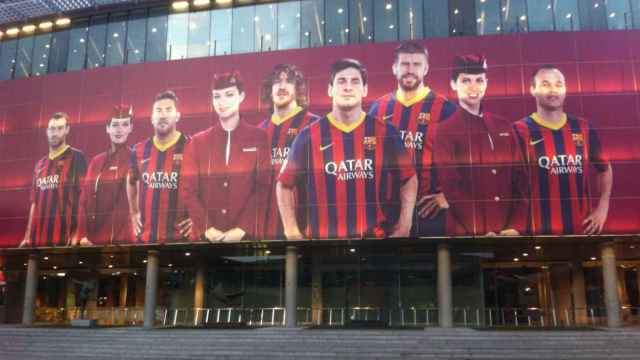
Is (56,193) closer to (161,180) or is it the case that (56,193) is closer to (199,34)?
(161,180)

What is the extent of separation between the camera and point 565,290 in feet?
112

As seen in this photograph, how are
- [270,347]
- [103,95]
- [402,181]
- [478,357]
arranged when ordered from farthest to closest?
1. [103,95]
2. [402,181]
3. [270,347]
4. [478,357]

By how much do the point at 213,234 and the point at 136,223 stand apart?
3.86m

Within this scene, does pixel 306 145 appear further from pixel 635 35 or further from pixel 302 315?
pixel 635 35

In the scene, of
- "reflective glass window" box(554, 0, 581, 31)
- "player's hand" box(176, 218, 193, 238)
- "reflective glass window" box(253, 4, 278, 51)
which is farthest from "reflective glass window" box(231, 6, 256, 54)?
"reflective glass window" box(554, 0, 581, 31)

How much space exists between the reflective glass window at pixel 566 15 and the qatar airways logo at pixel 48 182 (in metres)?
24.8

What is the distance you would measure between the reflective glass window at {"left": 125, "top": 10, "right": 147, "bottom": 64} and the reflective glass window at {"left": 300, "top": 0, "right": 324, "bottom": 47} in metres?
8.25

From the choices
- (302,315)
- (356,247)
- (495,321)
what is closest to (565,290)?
(495,321)

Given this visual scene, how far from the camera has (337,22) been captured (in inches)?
1222

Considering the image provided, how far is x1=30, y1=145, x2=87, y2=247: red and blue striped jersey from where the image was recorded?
1240 inches

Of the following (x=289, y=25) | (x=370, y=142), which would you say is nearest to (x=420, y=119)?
(x=370, y=142)

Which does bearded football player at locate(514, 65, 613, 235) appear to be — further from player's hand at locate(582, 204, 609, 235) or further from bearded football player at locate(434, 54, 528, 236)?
bearded football player at locate(434, 54, 528, 236)

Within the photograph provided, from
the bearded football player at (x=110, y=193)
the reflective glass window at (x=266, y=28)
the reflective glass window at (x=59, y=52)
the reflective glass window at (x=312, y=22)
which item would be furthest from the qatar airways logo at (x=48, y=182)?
the reflective glass window at (x=312, y=22)

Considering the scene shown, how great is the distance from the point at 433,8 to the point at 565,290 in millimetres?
16134
